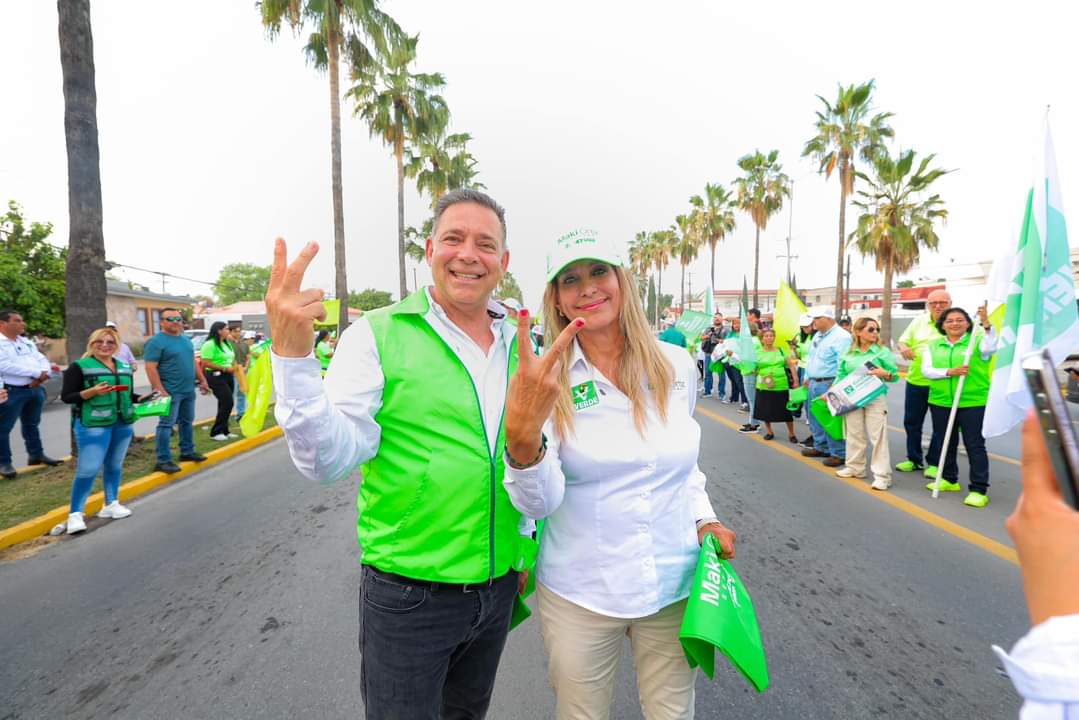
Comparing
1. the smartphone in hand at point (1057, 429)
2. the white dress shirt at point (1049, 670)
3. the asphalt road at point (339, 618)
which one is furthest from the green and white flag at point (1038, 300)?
the white dress shirt at point (1049, 670)

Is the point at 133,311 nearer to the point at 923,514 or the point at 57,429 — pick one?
the point at 57,429

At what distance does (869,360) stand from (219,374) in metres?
9.64

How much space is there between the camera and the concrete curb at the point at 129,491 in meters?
4.46

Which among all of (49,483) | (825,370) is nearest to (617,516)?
(825,370)

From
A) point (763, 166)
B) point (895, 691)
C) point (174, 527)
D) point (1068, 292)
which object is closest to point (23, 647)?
point (174, 527)

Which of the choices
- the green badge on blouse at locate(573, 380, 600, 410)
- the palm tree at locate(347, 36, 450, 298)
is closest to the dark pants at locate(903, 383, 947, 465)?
the green badge on blouse at locate(573, 380, 600, 410)

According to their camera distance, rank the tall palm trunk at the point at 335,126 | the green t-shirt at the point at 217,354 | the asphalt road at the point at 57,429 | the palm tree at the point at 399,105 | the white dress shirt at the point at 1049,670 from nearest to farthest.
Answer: the white dress shirt at the point at 1049,670
the asphalt road at the point at 57,429
the green t-shirt at the point at 217,354
the tall palm trunk at the point at 335,126
the palm tree at the point at 399,105

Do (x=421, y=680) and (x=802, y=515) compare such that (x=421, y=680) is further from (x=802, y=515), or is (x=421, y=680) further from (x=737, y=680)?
(x=802, y=515)

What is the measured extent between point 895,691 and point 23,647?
4.59 metres

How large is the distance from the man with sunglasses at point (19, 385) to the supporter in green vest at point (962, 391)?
10.7 meters

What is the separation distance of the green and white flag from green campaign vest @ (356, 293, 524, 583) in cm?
288

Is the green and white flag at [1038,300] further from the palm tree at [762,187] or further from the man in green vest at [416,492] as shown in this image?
the palm tree at [762,187]

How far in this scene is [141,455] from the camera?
6.99 m

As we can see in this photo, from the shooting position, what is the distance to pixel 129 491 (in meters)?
5.62
